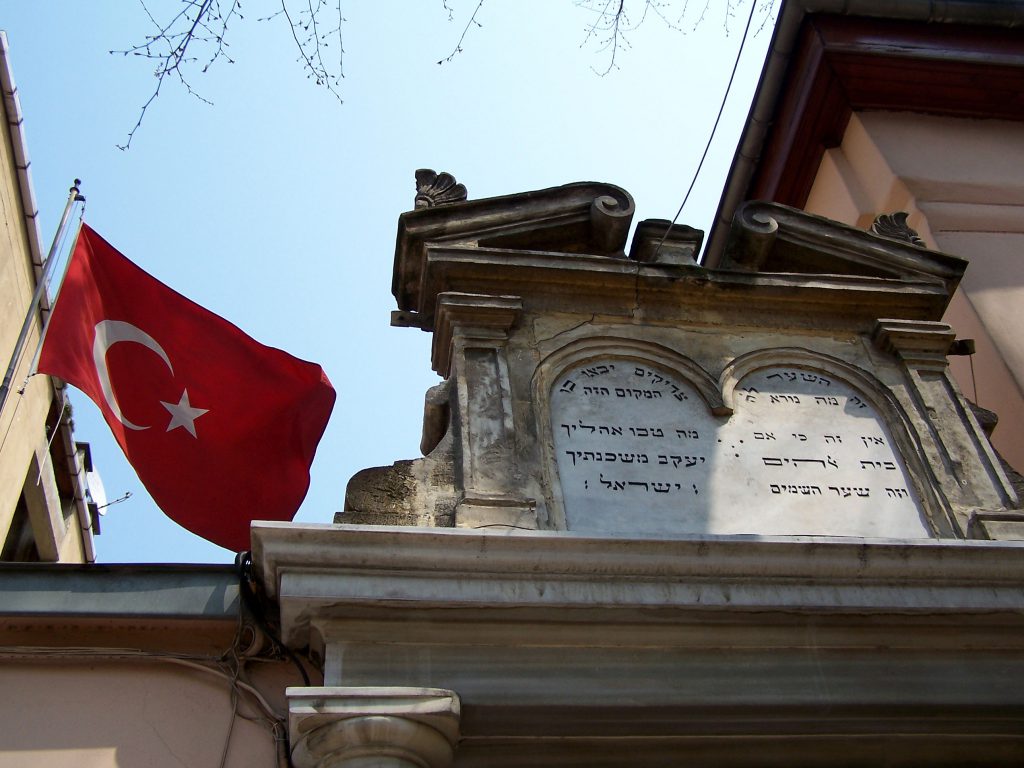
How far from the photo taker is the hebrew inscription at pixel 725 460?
516cm

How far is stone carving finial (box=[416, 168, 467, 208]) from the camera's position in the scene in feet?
20.8

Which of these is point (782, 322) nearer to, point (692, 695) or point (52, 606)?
point (692, 695)

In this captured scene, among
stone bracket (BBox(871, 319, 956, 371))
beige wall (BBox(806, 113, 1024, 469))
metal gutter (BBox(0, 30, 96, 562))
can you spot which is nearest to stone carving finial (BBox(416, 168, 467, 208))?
stone bracket (BBox(871, 319, 956, 371))

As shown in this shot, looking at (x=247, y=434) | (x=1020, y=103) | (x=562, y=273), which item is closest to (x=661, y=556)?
(x=562, y=273)

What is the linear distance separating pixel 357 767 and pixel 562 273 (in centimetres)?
287

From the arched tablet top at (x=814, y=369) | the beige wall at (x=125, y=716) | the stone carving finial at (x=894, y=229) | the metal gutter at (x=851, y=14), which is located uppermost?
the metal gutter at (x=851, y=14)

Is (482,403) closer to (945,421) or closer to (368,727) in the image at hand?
(368,727)

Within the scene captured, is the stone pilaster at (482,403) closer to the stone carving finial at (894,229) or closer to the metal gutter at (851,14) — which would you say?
the stone carving finial at (894,229)

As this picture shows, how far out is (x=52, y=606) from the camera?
4.52 metres

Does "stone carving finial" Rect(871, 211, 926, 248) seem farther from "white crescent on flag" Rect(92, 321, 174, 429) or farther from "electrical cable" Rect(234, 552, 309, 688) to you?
"electrical cable" Rect(234, 552, 309, 688)

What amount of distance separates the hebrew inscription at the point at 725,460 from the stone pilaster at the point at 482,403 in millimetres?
263

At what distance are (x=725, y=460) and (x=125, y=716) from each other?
2.76 m

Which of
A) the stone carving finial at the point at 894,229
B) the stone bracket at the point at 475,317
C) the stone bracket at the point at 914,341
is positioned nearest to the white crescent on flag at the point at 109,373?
the stone bracket at the point at 475,317

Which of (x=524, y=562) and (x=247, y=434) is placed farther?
(x=247, y=434)
